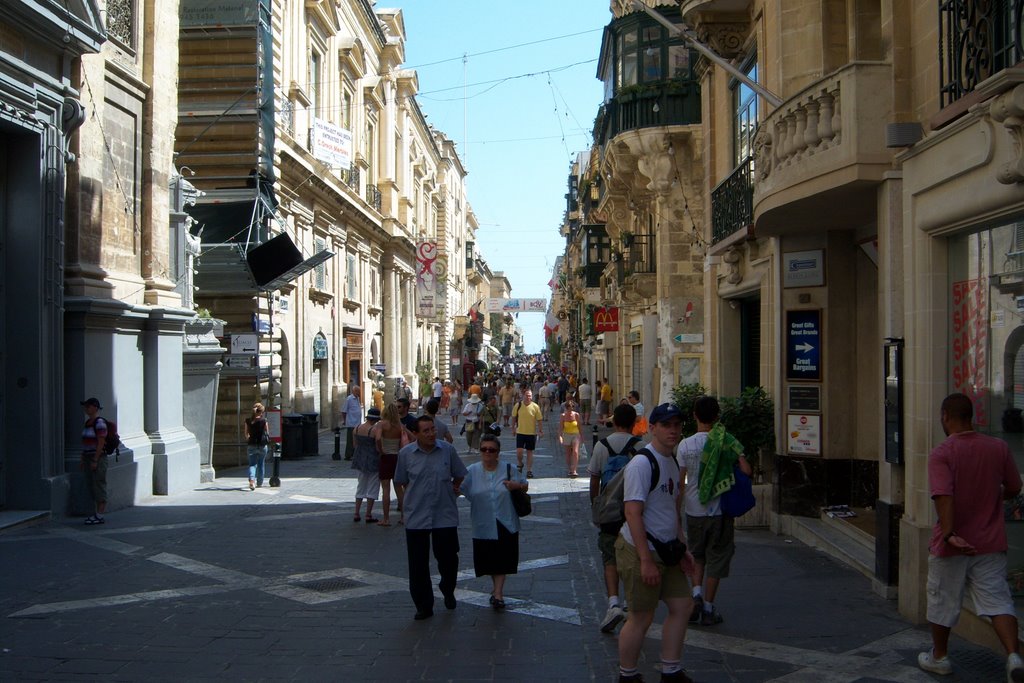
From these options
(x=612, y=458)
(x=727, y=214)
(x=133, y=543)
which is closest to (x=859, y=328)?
(x=727, y=214)

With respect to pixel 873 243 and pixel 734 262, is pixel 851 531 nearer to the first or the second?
pixel 873 243

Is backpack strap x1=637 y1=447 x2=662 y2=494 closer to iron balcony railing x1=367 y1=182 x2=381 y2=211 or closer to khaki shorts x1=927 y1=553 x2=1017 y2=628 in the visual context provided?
khaki shorts x1=927 y1=553 x2=1017 y2=628

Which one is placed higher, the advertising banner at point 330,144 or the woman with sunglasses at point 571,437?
the advertising banner at point 330,144

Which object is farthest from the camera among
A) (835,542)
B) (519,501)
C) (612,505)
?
(835,542)

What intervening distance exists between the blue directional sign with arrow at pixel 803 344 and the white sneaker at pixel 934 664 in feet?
17.2

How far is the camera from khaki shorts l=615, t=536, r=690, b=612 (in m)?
5.66

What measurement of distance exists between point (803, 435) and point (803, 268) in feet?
6.41

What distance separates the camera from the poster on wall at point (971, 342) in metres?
7.14

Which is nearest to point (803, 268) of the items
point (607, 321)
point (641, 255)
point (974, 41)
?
point (974, 41)

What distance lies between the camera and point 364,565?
32.5ft

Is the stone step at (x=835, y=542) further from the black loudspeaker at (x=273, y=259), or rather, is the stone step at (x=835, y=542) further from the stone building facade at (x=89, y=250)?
the black loudspeaker at (x=273, y=259)

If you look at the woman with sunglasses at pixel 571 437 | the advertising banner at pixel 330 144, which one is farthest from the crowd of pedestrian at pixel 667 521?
the advertising banner at pixel 330 144

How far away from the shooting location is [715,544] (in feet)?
24.5

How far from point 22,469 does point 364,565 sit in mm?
5151
